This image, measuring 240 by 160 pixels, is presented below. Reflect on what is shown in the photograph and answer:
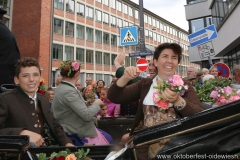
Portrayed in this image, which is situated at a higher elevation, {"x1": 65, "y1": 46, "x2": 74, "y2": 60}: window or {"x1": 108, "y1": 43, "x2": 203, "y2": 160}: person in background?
{"x1": 65, "y1": 46, "x2": 74, "y2": 60}: window

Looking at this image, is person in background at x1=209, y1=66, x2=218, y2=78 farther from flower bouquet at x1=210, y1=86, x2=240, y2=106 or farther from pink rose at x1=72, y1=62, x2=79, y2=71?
pink rose at x1=72, y1=62, x2=79, y2=71

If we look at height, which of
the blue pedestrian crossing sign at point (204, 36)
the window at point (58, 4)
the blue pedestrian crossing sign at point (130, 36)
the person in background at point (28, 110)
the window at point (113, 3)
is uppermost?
the window at point (113, 3)

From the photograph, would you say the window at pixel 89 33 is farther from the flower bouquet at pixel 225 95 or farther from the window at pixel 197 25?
the flower bouquet at pixel 225 95

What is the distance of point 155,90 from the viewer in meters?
2.22

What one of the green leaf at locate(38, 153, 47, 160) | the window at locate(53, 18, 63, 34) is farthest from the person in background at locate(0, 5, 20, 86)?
the window at locate(53, 18, 63, 34)

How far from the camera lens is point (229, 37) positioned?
474 inches

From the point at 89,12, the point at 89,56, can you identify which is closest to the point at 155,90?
the point at 89,56

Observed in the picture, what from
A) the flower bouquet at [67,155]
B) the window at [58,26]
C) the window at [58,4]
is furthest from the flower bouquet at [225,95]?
the window at [58,4]

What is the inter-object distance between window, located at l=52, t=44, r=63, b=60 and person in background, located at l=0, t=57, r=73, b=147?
2805cm

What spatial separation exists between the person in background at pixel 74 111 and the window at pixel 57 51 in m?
27.3

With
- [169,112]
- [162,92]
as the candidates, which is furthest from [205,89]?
[162,92]

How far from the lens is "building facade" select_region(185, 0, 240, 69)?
11016 mm

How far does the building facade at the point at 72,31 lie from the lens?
27938 millimetres

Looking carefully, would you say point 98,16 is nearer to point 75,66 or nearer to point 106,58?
point 106,58
